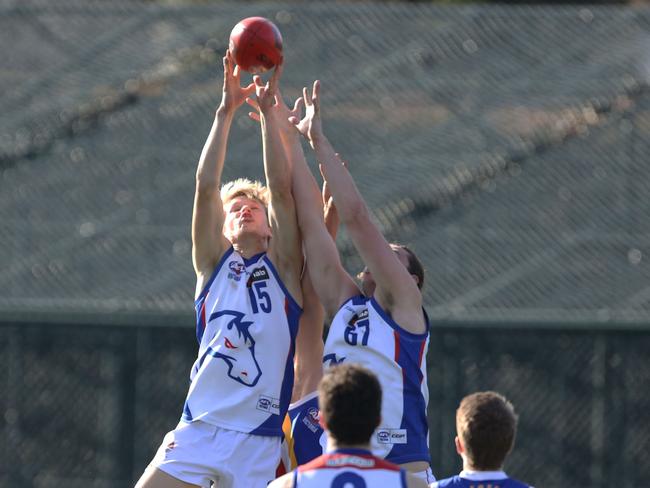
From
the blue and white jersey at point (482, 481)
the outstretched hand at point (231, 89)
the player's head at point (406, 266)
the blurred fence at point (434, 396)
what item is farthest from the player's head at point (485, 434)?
the blurred fence at point (434, 396)

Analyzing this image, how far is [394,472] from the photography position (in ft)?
14.5

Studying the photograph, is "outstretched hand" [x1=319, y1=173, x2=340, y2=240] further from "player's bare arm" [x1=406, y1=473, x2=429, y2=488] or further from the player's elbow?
"player's bare arm" [x1=406, y1=473, x2=429, y2=488]

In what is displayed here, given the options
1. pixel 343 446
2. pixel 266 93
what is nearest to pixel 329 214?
pixel 266 93

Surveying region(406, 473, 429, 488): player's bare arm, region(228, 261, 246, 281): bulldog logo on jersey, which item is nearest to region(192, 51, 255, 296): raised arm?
region(228, 261, 246, 281): bulldog logo on jersey

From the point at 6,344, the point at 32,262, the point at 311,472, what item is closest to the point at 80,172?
the point at 32,262

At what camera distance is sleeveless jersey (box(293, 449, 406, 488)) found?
4.32m

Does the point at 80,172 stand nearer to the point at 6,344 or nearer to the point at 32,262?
the point at 32,262

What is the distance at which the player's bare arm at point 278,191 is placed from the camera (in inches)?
241

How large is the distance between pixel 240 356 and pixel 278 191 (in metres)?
0.77

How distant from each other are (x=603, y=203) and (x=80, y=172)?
16.0 ft

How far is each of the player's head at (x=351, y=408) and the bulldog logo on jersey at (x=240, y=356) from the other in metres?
1.62

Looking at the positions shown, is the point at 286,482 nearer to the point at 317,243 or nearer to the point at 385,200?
the point at 317,243

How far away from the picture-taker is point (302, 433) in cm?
631

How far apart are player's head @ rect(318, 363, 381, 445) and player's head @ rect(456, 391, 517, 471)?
63 cm
